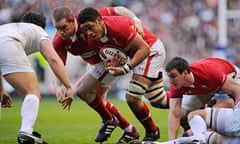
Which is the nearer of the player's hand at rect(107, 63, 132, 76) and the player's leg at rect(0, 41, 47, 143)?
the player's leg at rect(0, 41, 47, 143)

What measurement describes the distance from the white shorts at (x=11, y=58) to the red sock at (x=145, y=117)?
254 cm

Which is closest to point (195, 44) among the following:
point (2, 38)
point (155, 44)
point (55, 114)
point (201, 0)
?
point (201, 0)

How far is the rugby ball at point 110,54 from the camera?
10.6 metres

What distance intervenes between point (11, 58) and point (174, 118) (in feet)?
7.15

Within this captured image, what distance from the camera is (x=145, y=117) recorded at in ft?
37.2

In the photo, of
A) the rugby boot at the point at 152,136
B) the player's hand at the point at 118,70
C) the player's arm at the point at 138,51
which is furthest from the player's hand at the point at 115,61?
the rugby boot at the point at 152,136

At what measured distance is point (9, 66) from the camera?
29.9ft

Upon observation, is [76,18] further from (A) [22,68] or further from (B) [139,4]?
(B) [139,4]

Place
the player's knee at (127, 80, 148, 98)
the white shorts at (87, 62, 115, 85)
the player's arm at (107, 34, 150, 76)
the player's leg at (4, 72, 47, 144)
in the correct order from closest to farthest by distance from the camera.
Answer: the player's leg at (4, 72, 47, 144), the player's arm at (107, 34, 150, 76), the player's knee at (127, 80, 148, 98), the white shorts at (87, 62, 115, 85)

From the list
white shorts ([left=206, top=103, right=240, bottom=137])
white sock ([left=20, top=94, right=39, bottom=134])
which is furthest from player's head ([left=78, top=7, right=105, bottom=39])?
white shorts ([left=206, top=103, right=240, bottom=137])

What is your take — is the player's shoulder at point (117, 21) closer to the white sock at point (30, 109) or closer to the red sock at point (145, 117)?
the red sock at point (145, 117)

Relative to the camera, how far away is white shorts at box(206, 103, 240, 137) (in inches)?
330

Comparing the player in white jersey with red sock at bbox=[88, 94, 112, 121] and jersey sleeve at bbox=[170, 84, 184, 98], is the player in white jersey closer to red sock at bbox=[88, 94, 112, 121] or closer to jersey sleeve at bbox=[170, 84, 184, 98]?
jersey sleeve at bbox=[170, 84, 184, 98]

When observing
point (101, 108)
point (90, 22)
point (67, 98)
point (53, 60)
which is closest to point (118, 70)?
point (90, 22)
